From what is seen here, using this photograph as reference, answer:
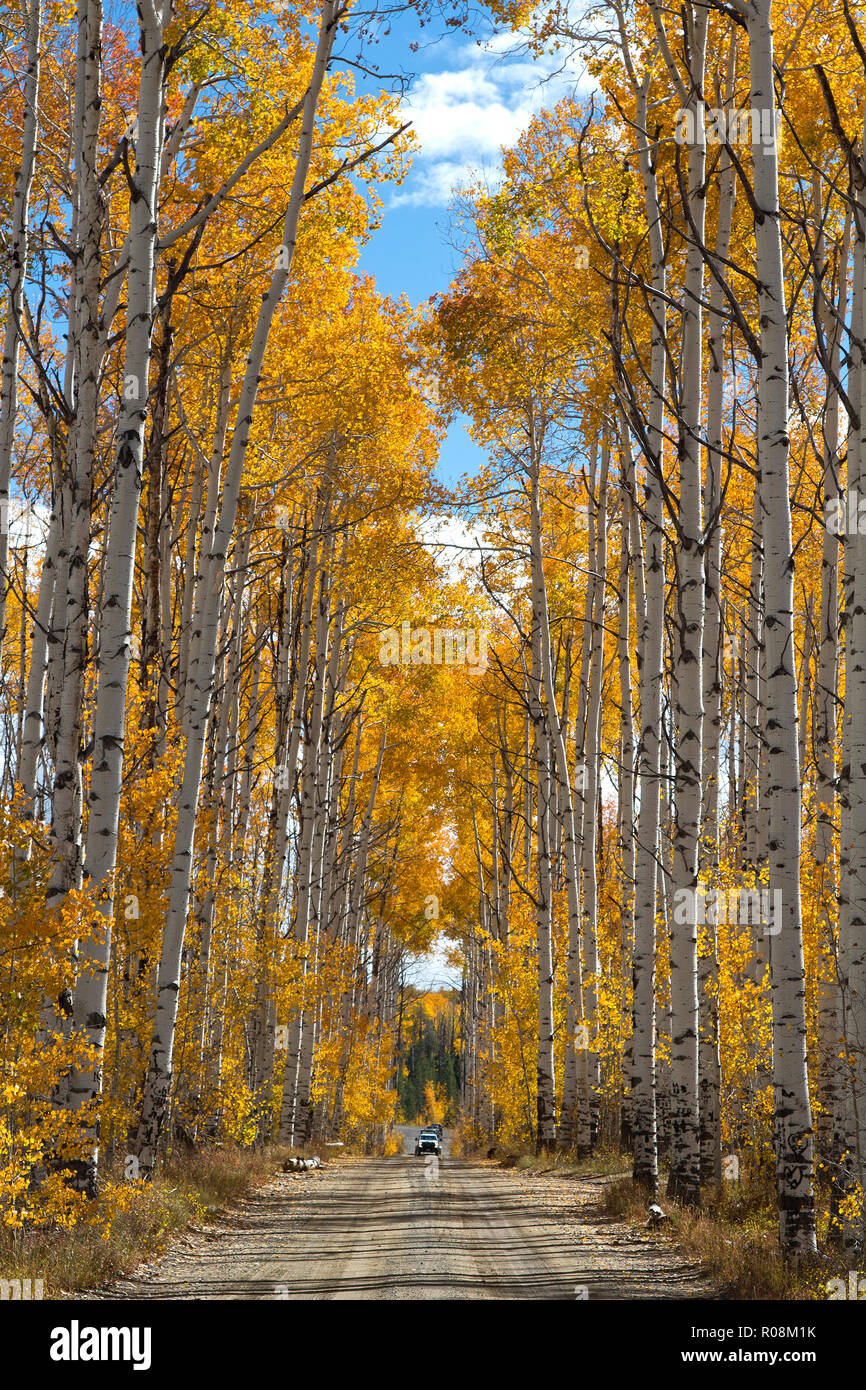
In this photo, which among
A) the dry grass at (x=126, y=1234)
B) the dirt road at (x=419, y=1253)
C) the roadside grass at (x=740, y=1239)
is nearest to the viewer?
the roadside grass at (x=740, y=1239)

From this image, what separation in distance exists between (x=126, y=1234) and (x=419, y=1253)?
6.57ft

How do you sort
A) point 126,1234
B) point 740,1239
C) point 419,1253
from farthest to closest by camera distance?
point 419,1253
point 740,1239
point 126,1234

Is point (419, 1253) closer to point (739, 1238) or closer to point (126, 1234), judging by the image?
point (126, 1234)

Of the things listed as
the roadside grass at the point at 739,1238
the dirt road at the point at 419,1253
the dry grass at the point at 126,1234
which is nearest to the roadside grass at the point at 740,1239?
the roadside grass at the point at 739,1238

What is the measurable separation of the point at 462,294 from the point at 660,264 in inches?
177

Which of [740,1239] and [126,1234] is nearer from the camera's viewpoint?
[126,1234]

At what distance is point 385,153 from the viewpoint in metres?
9.26

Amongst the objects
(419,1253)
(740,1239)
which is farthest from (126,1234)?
→ (740,1239)

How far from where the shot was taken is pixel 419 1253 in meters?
7.45

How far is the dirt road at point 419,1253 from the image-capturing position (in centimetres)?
598

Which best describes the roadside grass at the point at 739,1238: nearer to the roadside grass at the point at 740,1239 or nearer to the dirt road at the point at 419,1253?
the roadside grass at the point at 740,1239

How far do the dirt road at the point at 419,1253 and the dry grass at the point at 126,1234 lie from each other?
5.9 inches

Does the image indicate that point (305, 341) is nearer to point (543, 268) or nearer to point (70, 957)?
point (543, 268)

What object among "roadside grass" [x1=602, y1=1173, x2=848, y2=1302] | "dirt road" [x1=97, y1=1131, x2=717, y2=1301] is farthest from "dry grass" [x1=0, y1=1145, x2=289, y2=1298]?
"roadside grass" [x1=602, y1=1173, x2=848, y2=1302]
